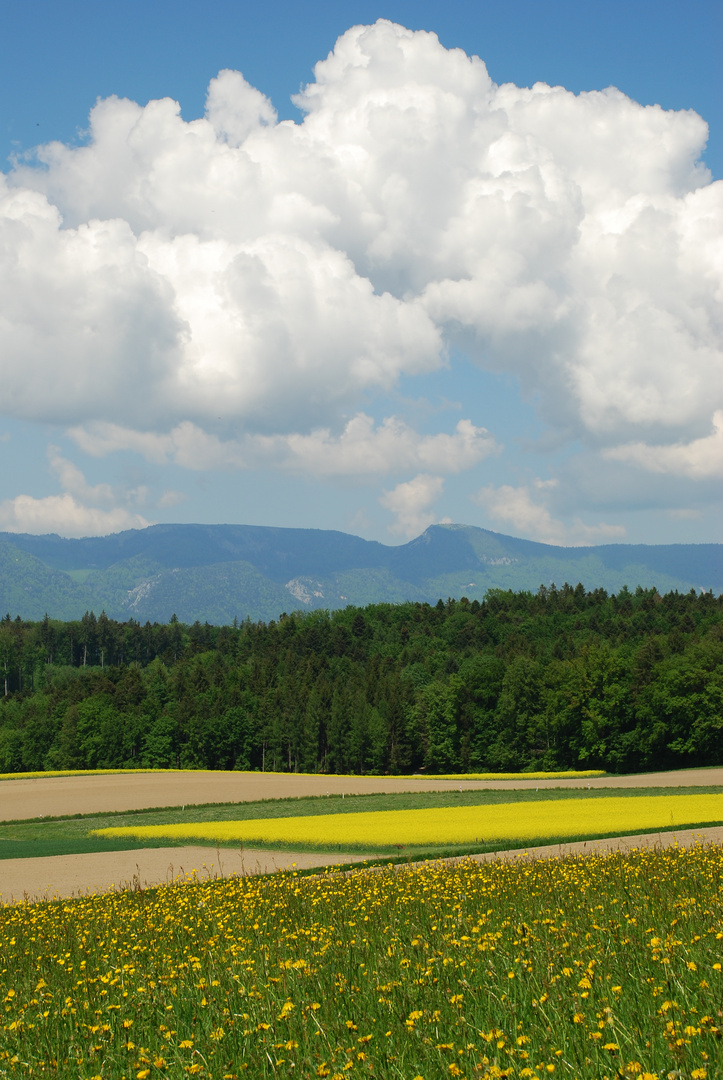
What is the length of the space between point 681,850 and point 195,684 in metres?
116

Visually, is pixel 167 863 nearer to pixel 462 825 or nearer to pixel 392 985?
pixel 462 825

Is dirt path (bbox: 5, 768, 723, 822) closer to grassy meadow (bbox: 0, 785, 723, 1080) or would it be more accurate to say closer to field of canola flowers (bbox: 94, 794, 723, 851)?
field of canola flowers (bbox: 94, 794, 723, 851)

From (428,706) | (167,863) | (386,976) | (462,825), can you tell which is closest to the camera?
(386,976)

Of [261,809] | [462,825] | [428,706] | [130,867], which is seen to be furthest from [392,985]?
[428,706]

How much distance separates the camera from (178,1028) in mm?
6719

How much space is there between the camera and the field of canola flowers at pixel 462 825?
94.5 feet

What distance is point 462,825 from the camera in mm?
33031

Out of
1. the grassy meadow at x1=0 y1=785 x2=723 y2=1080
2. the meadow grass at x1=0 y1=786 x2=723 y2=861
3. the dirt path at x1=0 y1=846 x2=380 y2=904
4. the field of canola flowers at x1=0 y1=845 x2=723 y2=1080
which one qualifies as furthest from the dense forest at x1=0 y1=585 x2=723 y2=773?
the field of canola flowers at x1=0 y1=845 x2=723 y2=1080

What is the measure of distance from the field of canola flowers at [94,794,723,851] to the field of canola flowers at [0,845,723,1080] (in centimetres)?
1721

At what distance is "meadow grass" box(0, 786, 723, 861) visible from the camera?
132 ft

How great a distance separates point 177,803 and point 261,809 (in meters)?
7.70

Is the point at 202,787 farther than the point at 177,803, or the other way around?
the point at 202,787

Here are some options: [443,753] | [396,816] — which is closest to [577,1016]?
[396,816]

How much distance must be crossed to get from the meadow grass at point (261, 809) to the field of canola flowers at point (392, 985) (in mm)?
27315
